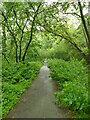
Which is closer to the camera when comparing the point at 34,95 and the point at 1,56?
the point at 34,95

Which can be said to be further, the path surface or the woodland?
the woodland

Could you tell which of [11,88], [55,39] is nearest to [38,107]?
[11,88]

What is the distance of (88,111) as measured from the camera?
20.0ft

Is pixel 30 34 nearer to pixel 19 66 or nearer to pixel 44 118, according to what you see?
pixel 19 66

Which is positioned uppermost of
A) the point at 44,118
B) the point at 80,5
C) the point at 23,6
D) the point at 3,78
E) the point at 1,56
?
the point at 23,6

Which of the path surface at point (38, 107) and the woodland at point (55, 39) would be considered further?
the woodland at point (55, 39)

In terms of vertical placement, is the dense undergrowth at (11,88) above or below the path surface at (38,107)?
above

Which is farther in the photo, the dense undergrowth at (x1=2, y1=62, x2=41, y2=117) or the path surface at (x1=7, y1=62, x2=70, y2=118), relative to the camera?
the dense undergrowth at (x1=2, y1=62, x2=41, y2=117)

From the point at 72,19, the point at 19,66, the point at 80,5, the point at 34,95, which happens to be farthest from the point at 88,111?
the point at 72,19

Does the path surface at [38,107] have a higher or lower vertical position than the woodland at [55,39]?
lower

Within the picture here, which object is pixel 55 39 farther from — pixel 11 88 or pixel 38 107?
pixel 38 107

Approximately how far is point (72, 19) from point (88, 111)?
1196cm

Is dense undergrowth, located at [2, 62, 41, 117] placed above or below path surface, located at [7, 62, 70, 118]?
above

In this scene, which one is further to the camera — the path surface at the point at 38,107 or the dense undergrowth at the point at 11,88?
the dense undergrowth at the point at 11,88
